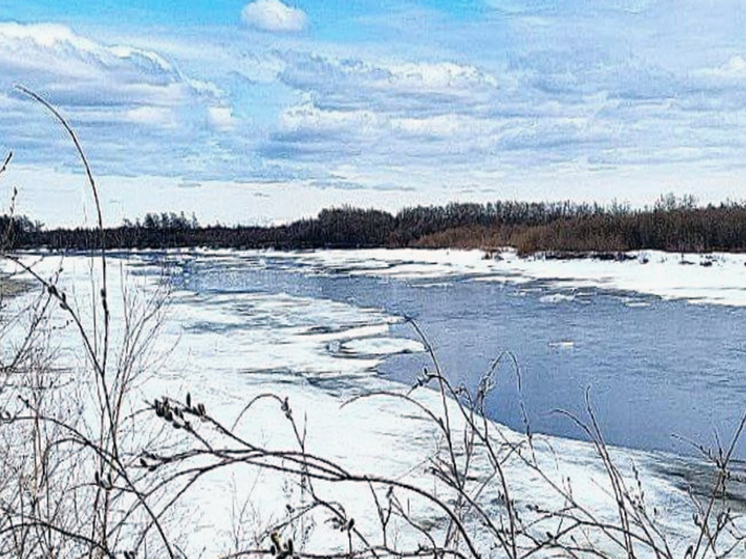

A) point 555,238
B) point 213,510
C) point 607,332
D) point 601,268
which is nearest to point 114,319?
point 607,332

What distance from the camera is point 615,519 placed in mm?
6539

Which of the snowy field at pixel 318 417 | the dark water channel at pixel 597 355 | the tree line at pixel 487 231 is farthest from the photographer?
the tree line at pixel 487 231

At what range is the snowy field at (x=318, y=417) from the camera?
583cm

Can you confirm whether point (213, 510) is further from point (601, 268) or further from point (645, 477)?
point (601, 268)

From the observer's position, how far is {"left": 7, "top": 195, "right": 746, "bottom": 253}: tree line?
44.5 m

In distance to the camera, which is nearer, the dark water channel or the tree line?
the dark water channel

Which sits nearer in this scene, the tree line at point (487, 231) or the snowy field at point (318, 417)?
the snowy field at point (318, 417)

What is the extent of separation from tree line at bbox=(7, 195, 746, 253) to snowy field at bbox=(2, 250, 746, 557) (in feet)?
6.35

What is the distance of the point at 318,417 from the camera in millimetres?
9328

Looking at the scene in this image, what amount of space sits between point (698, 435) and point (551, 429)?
1.46 metres

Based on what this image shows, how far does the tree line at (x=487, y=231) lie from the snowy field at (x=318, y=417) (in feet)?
6.35

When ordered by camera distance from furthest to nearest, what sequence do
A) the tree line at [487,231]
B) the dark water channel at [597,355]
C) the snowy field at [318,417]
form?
1. the tree line at [487,231]
2. the dark water channel at [597,355]
3. the snowy field at [318,417]

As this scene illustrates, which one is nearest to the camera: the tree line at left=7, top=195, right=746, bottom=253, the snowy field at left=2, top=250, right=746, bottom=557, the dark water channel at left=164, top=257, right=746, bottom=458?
the snowy field at left=2, top=250, right=746, bottom=557

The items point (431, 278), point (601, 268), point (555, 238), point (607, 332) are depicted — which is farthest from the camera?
point (555, 238)
